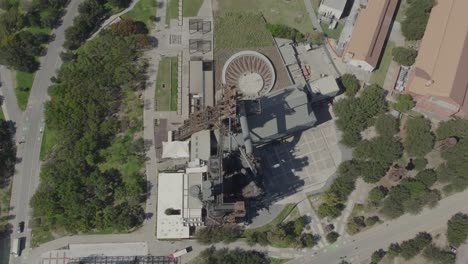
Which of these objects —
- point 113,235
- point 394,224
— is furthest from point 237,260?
point 394,224

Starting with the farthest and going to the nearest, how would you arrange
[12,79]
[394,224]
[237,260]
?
[12,79], [394,224], [237,260]

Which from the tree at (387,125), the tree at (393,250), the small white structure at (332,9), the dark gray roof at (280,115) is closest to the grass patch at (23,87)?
the dark gray roof at (280,115)

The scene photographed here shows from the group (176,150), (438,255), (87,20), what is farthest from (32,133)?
(438,255)

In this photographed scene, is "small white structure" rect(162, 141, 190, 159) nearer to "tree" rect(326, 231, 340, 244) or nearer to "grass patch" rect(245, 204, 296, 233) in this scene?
"grass patch" rect(245, 204, 296, 233)

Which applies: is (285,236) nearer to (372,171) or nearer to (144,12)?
(372,171)

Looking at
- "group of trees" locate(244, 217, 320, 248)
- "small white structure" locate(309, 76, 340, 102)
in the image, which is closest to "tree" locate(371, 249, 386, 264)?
"group of trees" locate(244, 217, 320, 248)

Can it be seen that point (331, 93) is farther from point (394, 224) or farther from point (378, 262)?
point (378, 262)
